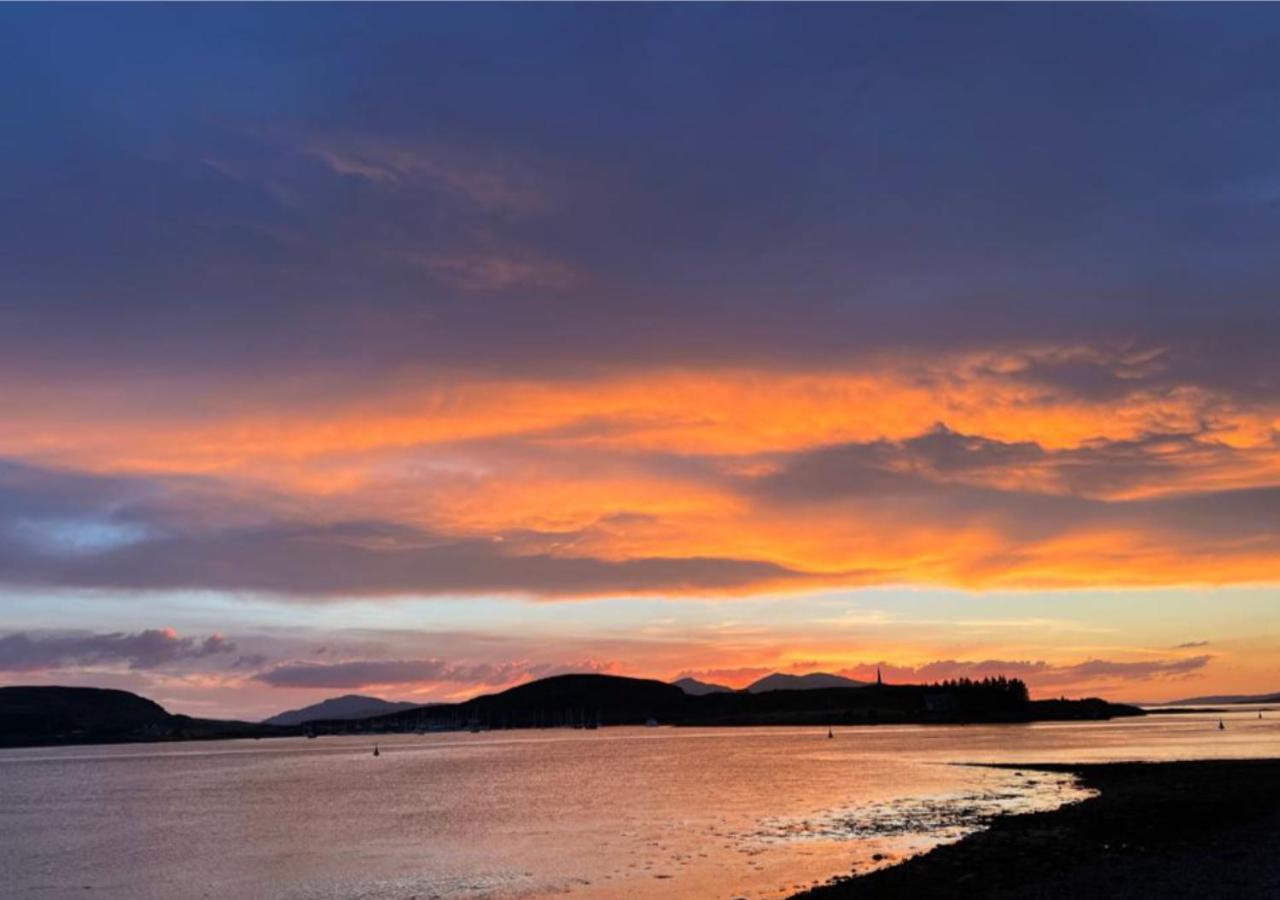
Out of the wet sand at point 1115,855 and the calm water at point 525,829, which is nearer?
the wet sand at point 1115,855

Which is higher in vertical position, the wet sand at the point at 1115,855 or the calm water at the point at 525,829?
the wet sand at the point at 1115,855

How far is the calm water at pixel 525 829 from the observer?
177ft

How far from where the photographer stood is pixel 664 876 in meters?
51.2

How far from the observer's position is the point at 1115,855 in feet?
146

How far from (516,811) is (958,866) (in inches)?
2174

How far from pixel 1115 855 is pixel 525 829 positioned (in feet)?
143

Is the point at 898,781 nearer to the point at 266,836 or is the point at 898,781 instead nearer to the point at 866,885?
the point at 266,836

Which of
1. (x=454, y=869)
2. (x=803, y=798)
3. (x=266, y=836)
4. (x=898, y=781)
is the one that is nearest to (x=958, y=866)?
(x=454, y=869)

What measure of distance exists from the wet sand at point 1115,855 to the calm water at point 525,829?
4.61 meters

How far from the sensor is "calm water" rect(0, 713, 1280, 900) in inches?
2121

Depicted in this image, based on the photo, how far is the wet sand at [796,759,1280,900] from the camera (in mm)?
37344

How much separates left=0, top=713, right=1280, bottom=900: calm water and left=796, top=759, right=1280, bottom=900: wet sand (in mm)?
4610

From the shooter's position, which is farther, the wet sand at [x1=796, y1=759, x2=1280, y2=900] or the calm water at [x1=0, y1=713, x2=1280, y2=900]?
the calm water at [x1=0, y1=713, x2=1280, y2=900]

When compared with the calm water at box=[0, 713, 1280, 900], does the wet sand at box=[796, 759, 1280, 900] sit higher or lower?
higher
